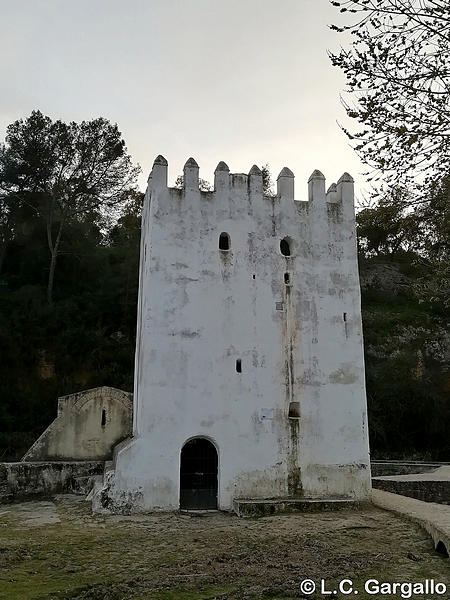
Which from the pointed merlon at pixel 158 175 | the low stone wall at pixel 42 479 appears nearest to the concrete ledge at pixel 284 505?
the low stone wall at pixel 42 479

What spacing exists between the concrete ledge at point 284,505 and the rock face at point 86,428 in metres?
5.48

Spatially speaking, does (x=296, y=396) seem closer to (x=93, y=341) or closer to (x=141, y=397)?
(x=141, y=397)

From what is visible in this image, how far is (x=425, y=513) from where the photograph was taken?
34.4ft

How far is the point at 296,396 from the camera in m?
12.8

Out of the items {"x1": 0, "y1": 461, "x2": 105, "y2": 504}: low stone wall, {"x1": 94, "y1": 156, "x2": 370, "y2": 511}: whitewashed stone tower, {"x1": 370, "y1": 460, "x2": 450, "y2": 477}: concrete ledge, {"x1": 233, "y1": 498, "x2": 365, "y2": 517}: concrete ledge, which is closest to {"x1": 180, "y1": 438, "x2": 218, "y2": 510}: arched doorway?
{"x1": 94, "y1": 156, "x2": 370, "y2": 511}: whitewashed stone tower

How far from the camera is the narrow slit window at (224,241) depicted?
1340 centimetres

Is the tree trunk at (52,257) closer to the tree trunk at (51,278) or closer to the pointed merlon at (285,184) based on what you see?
the tree trunk at (51,278)

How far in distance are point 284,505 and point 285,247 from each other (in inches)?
232

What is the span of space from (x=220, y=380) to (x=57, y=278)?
18.2 meters

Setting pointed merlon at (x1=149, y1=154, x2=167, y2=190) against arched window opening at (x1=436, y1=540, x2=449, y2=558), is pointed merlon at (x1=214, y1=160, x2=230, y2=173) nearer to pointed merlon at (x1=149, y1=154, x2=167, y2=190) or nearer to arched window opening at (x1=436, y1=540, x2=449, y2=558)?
pointed merlon at (x1=149, y1=154, x2=167, y2=190)

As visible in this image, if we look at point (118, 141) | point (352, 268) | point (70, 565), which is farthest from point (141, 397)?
point (118, 141)

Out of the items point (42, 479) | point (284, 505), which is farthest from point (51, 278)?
point (284, 505)

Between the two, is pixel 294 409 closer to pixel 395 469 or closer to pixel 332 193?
pixel 332 193

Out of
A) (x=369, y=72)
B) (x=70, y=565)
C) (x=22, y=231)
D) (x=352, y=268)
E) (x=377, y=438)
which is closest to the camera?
(x=369, y=72)
